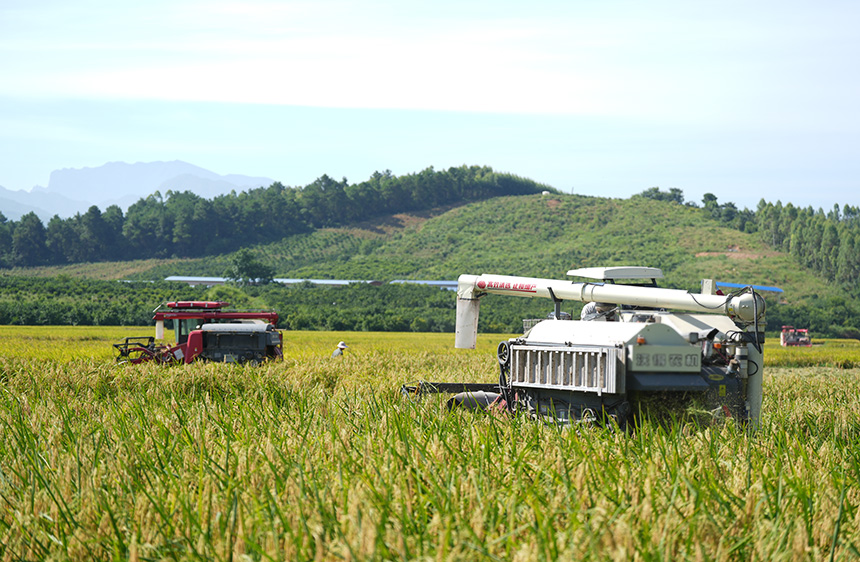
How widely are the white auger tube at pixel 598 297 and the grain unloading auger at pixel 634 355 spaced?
13 mm

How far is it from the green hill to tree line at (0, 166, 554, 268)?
19.3 ft

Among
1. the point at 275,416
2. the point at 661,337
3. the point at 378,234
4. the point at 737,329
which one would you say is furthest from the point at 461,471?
the point at 378,234

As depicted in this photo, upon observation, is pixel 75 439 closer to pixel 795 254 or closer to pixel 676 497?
pixel 676 497

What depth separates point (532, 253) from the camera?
321ft

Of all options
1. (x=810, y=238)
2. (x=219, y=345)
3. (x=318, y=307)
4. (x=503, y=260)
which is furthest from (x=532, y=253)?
(x=219, y=345)

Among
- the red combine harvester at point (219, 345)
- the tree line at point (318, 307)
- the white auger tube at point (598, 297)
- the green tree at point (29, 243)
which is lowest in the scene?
the tree line at point (318, 307)

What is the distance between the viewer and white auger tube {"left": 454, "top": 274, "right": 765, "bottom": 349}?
8.97 meters

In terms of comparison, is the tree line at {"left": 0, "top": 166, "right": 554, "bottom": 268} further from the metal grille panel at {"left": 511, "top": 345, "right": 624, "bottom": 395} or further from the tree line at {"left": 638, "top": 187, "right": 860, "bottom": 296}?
the metal grille panel at {"left": 511, "top": 345, "right": 624, "bottom": 395}

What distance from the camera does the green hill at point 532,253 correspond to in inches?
2709

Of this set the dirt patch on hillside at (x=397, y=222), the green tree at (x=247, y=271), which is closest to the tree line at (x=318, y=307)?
the green tree at (x=247, y=271)

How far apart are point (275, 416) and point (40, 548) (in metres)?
3.13

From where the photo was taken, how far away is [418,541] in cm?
Answer: 370

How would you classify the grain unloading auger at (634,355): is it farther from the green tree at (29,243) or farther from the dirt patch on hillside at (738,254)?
the green tree at (29,243)

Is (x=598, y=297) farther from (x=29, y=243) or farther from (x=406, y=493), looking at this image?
(x=29, y=243)
